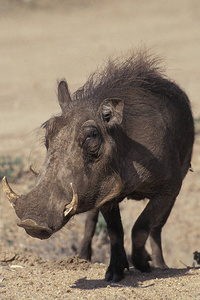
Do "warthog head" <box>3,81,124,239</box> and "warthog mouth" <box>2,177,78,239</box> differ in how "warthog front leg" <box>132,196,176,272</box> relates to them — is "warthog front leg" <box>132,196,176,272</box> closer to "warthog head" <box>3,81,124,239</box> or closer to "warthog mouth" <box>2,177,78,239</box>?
"warthog head" <box>3,81,124,239</box>

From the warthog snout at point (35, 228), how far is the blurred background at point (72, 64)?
2520mm

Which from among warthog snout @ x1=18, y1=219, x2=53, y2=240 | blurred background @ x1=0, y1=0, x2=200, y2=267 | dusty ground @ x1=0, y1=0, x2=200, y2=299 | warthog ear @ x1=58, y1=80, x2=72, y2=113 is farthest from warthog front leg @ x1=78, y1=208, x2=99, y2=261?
warthog snout @ x1=18, y1=219, x2=53, y2=240

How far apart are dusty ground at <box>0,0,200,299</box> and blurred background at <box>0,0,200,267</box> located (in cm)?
2

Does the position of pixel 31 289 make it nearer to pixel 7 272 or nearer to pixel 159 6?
pixel 7 272

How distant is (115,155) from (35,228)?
3.18 feet

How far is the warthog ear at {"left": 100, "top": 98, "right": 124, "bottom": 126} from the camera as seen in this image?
4.38m

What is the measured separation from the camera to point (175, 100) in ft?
17.4

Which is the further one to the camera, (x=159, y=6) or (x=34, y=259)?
(x=159, y=6)

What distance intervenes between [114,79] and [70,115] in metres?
0.78

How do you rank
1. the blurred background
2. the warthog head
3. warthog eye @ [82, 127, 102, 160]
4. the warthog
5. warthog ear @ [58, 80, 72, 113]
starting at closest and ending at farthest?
the warthog head → the warthog → warthog eye @ [82, 127, 102, 160] → warthog ear @ [58, 80, 72, 113] → the blurred background

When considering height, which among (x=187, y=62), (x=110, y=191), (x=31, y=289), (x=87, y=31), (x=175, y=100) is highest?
(x=87, y=31)

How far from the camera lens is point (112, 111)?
4.39 m

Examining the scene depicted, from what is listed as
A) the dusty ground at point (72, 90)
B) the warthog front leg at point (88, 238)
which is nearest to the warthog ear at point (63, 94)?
the dusty ground at point (72, 90)

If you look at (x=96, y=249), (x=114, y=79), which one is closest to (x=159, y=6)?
(x=96, y=249)
